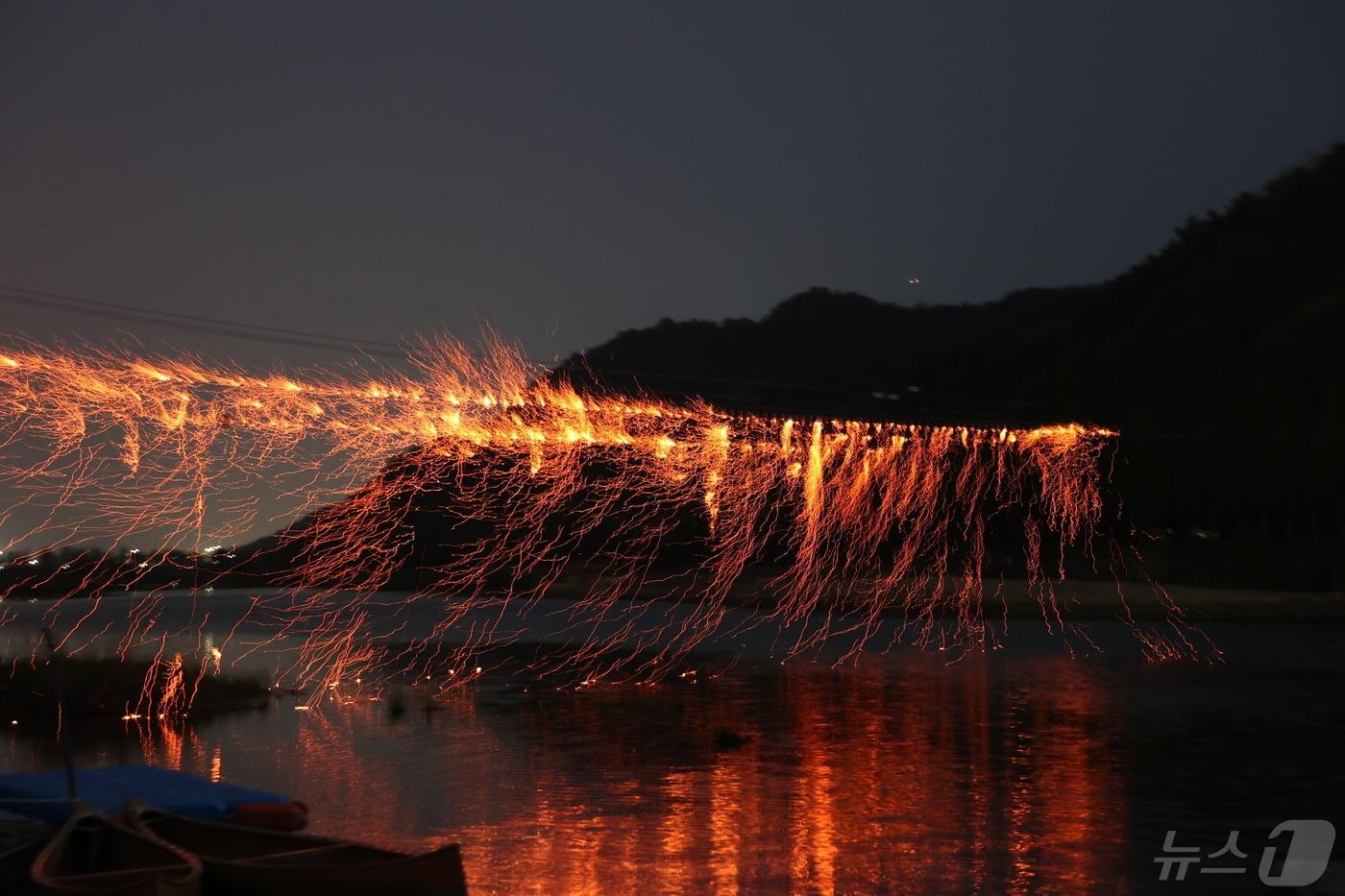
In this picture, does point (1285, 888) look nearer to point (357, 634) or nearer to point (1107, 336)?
point (357, 634)

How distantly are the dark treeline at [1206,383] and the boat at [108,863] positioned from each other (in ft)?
74.5

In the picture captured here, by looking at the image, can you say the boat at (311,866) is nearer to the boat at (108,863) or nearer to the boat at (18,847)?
the boat at (108,863)

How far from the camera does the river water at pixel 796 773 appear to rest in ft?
31.3

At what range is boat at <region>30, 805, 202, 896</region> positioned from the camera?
7.07 metres

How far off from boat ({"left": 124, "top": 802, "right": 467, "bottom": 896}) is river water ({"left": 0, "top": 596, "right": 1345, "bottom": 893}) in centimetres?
138

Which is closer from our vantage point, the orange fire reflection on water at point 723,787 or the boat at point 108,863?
the boat at point 108,863

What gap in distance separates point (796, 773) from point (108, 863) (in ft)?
24.1

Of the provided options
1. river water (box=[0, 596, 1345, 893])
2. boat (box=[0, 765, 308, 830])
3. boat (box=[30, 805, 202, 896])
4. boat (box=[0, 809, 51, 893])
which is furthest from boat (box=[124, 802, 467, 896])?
river water (box=[0, 596, 1345, 893])

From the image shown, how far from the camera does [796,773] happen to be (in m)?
13.6

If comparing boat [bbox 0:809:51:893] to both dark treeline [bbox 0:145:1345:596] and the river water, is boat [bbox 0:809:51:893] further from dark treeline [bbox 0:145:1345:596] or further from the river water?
dark treeline [bbox 0:145:1345:596]

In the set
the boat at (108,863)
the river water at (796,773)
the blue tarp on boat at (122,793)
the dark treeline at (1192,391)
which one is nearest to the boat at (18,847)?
the boat at (108,863)

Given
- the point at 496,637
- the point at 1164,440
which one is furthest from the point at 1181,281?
the point at 496,637

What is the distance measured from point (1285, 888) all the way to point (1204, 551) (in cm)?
4013

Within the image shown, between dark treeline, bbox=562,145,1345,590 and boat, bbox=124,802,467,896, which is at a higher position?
dark treeline, bbox=562,145,1345,590
